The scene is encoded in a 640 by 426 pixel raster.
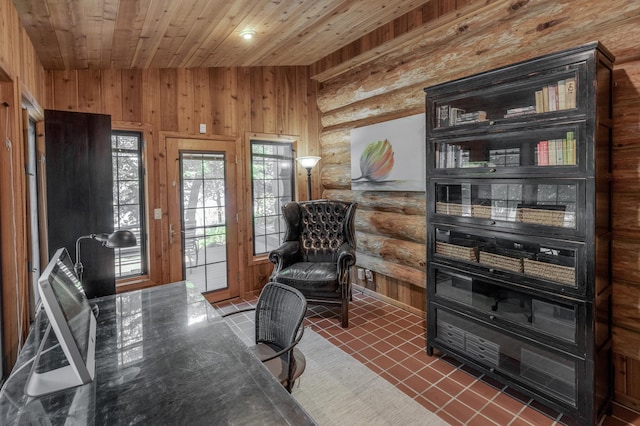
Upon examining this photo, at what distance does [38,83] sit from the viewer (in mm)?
2910

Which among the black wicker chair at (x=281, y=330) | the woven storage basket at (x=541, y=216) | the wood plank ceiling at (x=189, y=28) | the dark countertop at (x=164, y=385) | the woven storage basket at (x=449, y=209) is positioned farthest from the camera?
the woven storage basket at (x=449, y=209)

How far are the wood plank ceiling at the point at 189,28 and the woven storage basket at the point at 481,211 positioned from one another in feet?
6.92

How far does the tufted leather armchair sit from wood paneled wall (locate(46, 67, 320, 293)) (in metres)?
0.70

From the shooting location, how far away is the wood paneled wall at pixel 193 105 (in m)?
3.51

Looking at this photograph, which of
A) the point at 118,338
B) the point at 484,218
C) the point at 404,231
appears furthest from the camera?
the point at 404,231

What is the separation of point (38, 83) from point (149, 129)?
1033 mm

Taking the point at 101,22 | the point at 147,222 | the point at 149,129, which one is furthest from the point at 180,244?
the point at 101,22

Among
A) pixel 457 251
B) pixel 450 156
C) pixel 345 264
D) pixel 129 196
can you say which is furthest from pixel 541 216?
pixel 129 196

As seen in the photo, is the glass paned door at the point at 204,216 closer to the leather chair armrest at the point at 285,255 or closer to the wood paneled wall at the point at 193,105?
the wood paneled wall at the point at 193,105

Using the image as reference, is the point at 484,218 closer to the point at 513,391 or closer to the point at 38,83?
the point at 513,391

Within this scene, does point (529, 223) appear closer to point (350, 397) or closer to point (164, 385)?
point (350, 397)

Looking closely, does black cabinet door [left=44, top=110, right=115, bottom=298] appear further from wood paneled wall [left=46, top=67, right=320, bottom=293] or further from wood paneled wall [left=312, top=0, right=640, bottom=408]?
wood paneled wall [left=312, top=0, right=640, bottom=408]

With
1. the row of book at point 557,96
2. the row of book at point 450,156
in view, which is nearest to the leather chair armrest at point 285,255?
the row of book at point 450,156

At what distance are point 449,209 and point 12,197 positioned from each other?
118 inches
